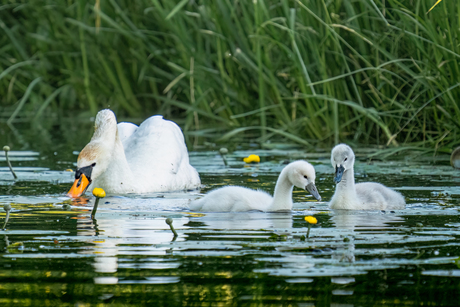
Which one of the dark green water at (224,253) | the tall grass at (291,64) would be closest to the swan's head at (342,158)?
the dark green water at (224,253)

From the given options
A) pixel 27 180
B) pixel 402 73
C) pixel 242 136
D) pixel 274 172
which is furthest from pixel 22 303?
pixel 242 136

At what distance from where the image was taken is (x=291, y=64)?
9742 mm

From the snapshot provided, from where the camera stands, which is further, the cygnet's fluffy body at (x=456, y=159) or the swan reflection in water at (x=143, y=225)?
the cygnet's fluffy body at (x=456, y=159)

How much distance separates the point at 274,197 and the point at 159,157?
1947 millimetres

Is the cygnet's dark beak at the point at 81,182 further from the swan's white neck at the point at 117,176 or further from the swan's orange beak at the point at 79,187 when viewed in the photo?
the swan's white neck at the point at 117,176

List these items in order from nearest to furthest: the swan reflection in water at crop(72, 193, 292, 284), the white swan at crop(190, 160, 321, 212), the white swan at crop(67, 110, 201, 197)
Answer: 1. the swan reflection in water at crop(72, 193, 292, 284)
2. the white swan at crop(190, 160, 321, 212)
3. the white swan at crop(67, 110, 201, 197)

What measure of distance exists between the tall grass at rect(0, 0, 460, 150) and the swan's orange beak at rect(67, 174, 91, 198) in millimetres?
2590

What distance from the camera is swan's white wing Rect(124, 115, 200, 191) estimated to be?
7.51 m

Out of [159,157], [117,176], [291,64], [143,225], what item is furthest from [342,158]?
[291,64]

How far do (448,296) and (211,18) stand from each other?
25.2 ft

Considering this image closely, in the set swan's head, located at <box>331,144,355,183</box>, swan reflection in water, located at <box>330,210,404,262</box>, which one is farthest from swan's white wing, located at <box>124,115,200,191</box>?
swan reflection in water, located at <box>330,210,404,262</box>

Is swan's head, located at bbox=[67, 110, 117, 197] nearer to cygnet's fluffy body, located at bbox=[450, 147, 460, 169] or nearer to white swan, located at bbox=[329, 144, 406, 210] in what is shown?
white swan, located at bbox=[329, 144, 406, 210]

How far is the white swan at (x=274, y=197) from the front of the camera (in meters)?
6.07

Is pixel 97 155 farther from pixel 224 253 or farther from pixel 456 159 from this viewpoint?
pixel 456 159
